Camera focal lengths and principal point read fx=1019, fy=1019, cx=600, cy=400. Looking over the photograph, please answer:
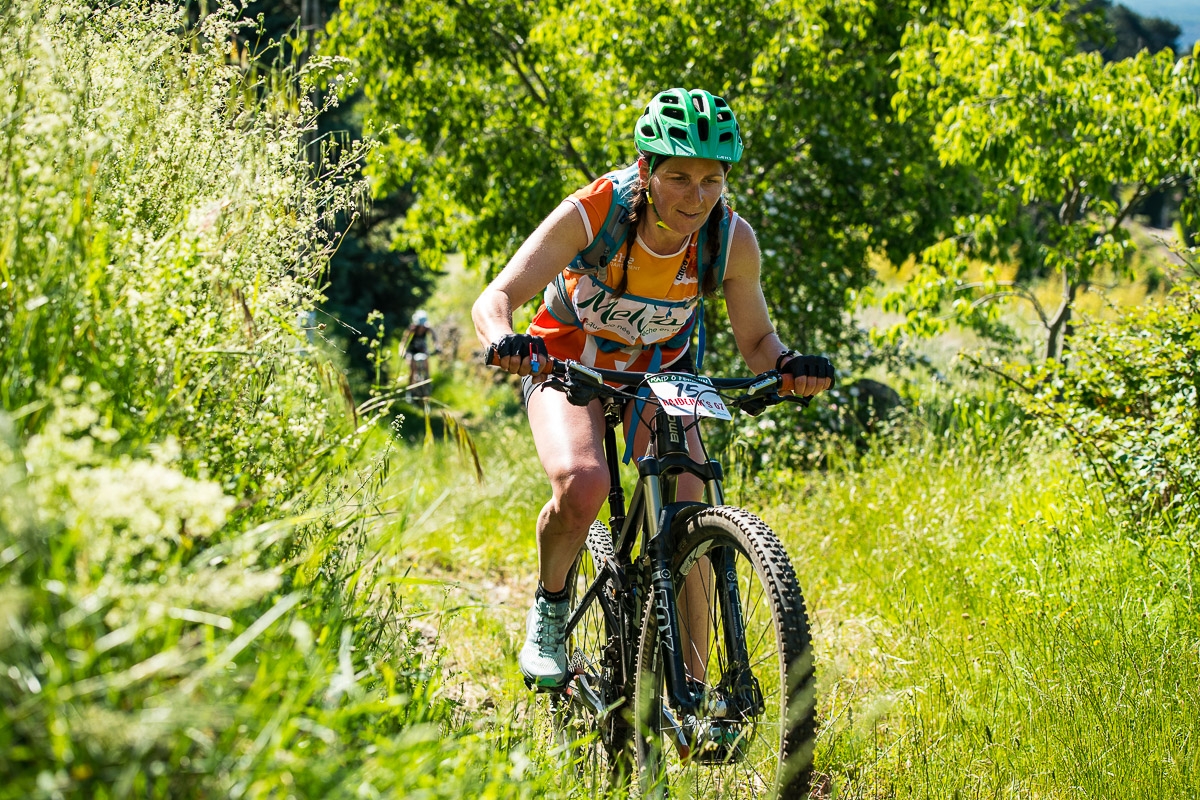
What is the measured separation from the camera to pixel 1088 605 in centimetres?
409

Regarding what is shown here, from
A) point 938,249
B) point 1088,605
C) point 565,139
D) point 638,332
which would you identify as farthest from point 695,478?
point 565,139

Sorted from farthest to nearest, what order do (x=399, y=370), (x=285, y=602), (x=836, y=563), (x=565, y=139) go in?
(x=565, y=139) < (x=836, y=563) < (x=399, y=370) < (x=285, y=602)

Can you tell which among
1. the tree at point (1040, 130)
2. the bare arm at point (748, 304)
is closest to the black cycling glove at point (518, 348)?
the bare arm at point (748, 304)

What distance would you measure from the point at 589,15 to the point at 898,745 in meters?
6.77

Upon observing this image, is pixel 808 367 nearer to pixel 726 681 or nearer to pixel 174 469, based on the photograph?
pixel 726 681

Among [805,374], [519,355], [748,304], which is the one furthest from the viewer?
[748,304]

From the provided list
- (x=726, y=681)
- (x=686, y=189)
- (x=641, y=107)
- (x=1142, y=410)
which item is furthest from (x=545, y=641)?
(x=641, y=107)

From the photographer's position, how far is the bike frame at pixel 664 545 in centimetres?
284

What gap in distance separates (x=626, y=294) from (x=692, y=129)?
2.03 feet

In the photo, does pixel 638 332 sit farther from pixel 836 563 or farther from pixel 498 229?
pixel 498 229

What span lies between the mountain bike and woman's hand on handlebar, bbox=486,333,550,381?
5 centimetres

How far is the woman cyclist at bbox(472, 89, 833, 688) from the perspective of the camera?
3271 mm

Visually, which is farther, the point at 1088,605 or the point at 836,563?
the point at 836,563

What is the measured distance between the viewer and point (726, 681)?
2.78 metres
